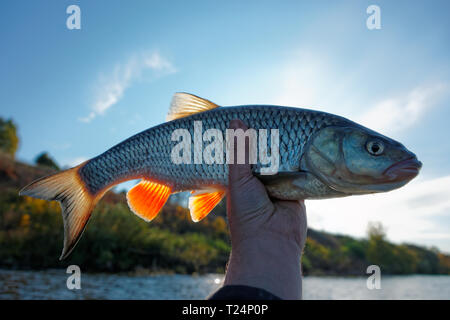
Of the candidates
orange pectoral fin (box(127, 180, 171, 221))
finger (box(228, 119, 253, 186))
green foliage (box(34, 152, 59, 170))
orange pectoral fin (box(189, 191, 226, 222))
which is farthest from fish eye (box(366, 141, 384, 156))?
green foliage (box(34, 152, 59, 170))

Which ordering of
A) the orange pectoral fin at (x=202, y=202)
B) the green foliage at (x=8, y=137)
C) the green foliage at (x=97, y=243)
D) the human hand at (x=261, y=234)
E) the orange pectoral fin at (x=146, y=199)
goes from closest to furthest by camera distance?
the human hand at (x=261, y=234), the orange pectoral fin at (x=202, y=202), the orange pectoral fin at (x=146, y=199), the green foliage at (x=97, y=243), the green foliage at (x=8, y=137)

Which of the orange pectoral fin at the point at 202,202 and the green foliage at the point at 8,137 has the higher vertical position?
the green foliage at the point at 8,137

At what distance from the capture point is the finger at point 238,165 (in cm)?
230

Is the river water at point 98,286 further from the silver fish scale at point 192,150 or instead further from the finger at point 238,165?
the finger at point 238,165

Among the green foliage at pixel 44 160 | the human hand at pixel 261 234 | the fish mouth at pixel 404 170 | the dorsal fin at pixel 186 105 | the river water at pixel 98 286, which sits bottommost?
the river water at pixel 98 286

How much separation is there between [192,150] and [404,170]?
1.59 metres

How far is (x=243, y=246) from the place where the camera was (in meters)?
2.20

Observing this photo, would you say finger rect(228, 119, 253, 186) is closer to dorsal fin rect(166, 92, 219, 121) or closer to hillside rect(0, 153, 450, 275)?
dorsal fin rect(166, 92, 219, 121)

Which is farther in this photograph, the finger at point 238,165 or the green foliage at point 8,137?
the green foliage at point 8,137
